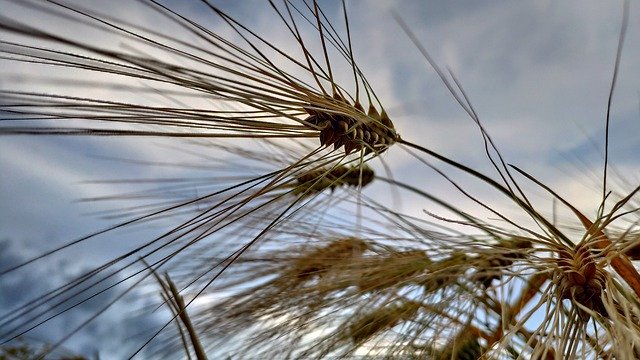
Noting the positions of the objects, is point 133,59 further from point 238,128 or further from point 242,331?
point 242,331

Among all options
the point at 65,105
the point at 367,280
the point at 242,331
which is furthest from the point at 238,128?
the point at 242,331

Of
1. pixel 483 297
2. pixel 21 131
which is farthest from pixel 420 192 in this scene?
pixel 21 131

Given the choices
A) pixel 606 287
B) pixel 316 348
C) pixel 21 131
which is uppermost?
pixel 21 131

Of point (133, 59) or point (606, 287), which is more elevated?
point (133, 59)

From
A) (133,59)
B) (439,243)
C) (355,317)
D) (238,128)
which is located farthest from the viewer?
(355,317)

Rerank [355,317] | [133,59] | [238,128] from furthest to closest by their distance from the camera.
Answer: [355,317] → [238,128] → [133,59]

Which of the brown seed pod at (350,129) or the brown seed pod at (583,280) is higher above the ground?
the brown seed pod at (350,129)

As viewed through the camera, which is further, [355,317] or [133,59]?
[355,317]

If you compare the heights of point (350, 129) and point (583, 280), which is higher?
point (350, 129)

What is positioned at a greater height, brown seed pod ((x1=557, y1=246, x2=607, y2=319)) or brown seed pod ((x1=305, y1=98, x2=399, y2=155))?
brown seed pod ((x1=305, y1=98, x2=399, y2=155))
